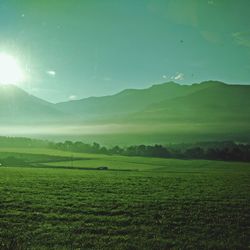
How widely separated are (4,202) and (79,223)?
25.5 ft

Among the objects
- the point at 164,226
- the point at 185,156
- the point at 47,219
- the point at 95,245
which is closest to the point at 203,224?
the point at 164,226

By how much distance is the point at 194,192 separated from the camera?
3053 centimetres

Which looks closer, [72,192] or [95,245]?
[95,245]

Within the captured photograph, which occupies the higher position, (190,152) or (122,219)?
(190,152)

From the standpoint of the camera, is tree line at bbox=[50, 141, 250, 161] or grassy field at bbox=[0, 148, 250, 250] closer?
grassy field at bbox=[0, 148, 250, 250]

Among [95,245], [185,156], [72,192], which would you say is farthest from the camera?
[185,156]

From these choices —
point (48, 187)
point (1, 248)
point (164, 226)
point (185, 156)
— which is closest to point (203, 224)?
point (164, 226)

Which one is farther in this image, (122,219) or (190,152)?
(190,152)

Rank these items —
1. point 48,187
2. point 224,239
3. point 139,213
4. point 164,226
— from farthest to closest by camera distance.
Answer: point 48,187 < point 139,213 < point 164,226 < point 224,239

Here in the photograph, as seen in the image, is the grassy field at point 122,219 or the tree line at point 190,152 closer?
the grassy field at point 122,219

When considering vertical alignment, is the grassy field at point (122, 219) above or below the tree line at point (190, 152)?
below

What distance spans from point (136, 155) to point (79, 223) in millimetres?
105092

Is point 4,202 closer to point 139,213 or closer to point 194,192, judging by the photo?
point 139,213

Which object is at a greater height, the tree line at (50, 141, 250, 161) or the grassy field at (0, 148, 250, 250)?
the tree line at (50, 141, 250, 161)
